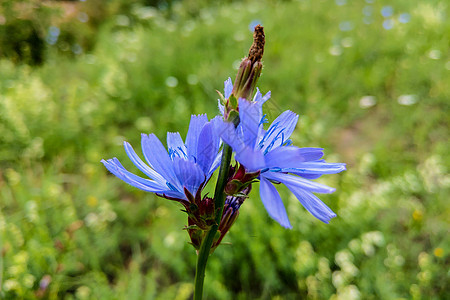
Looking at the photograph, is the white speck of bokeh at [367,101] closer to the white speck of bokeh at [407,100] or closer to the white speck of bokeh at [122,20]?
the white speck of bokeh at [407,100]

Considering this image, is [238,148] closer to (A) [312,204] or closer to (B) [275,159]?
(B) [275,159]

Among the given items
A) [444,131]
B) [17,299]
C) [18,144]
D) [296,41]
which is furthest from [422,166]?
[18,144]

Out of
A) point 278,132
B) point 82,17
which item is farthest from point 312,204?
point 82,17

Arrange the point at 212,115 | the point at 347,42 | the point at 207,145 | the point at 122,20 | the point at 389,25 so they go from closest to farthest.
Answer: the point at 207,145 < the point at 212,115 < the point at 347,42 < the point at 389,25 < the point at 122,20

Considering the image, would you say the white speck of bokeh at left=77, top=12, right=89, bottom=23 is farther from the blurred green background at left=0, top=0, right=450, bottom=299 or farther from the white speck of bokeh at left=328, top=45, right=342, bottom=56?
the white speck of bokeh at left=328, top=45, right=342, bottom=56

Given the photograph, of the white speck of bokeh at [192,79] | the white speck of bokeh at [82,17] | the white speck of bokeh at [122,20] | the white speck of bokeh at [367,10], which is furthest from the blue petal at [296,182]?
the white speck of bokeh at [82,17]

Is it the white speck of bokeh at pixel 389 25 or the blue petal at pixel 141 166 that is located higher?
the blue petal at pixel 141 166

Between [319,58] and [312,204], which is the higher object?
[312,204]

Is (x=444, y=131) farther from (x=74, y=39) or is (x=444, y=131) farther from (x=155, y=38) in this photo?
(x=74, y=39)
